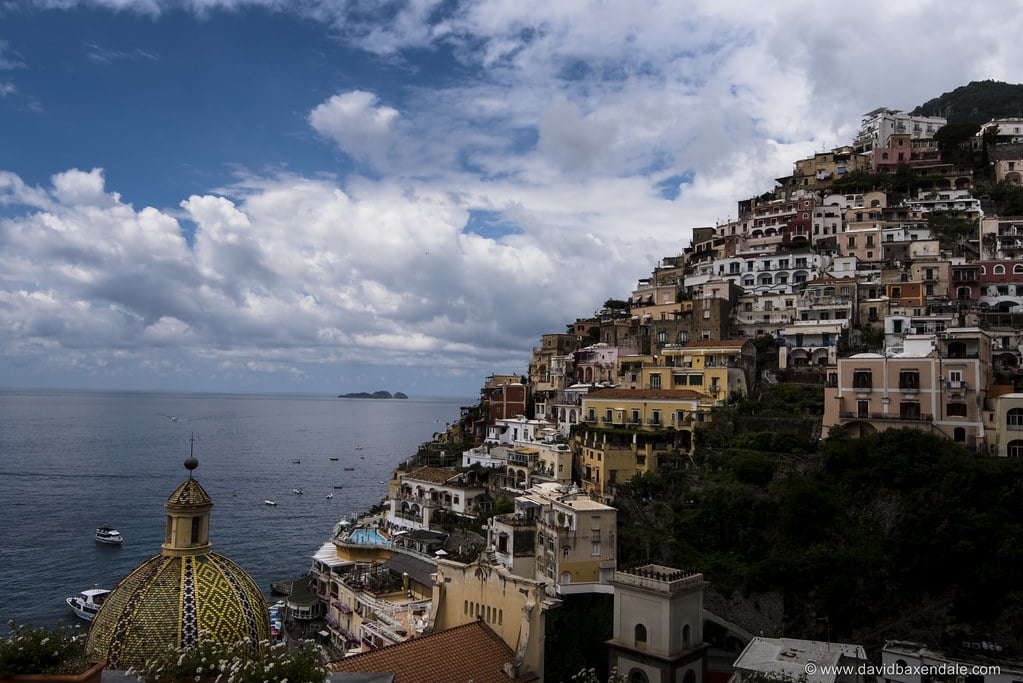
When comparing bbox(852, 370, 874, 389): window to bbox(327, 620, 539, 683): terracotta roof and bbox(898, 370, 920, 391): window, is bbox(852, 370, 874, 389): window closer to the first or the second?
bbox(898, 370, 920, 391): window

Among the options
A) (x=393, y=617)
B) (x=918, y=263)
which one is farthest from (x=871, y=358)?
(x=393, y=617)

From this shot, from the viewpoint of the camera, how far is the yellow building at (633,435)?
144 feet

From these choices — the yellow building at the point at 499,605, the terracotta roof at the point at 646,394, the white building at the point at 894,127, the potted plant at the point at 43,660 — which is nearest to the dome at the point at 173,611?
the potted plant at the point at 43,660

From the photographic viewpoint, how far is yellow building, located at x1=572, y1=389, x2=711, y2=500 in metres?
44.0

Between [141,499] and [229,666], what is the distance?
75365mm

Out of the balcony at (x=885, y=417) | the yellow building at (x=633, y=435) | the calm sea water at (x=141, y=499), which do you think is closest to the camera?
the balcony at (x=885, y=417)

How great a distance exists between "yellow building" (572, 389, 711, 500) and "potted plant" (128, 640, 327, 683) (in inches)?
1335

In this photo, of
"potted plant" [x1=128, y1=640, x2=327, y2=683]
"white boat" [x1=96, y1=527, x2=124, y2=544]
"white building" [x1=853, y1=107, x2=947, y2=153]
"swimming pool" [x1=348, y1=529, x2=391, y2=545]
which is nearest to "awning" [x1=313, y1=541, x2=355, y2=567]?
"swimming pool" [x1=348, y1=529, x2=391, y2=545]

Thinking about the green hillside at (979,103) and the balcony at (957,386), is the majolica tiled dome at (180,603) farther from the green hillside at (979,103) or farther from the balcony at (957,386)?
the green hillside at (979,103)

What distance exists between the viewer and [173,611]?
1225cm

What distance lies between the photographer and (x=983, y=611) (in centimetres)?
2994

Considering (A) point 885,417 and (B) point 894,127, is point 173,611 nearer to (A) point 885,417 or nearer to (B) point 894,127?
(A) point 885,417

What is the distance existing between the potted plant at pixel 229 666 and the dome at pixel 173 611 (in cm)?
110

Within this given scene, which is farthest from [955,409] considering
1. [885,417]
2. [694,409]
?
[694,409]
